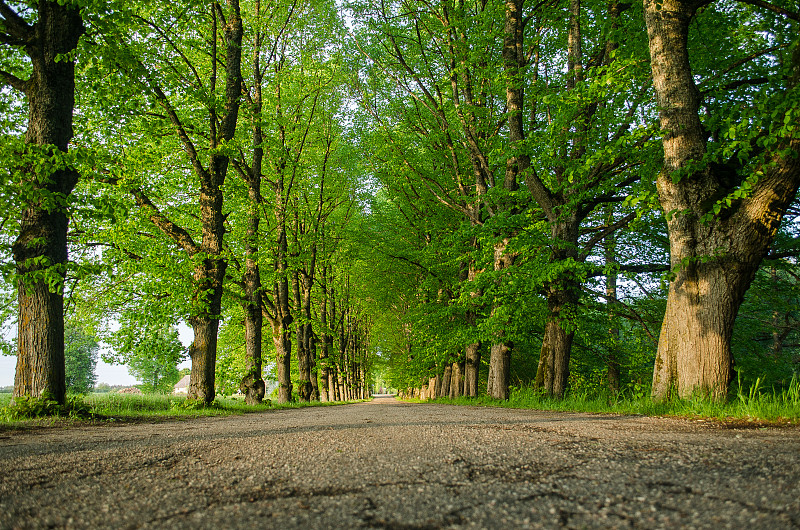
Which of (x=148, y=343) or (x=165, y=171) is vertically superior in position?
(x=165, y=171)

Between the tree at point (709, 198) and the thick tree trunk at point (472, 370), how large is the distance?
Result: 9.80m

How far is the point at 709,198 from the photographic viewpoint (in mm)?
6211

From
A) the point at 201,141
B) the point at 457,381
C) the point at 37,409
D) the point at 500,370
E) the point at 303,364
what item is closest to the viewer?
the point at 37,409

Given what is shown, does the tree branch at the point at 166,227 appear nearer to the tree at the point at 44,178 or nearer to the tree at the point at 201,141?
the tree at the point at 201,141

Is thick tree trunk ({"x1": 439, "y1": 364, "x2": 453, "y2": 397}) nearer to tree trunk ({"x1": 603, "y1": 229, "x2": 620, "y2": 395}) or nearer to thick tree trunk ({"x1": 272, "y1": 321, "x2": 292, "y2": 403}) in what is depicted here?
thick tree trunk ({"x1": 272, "y1": 321, "x2": 292, "y2": 403})

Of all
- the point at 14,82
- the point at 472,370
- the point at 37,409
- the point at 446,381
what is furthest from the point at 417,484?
the point at 446,381

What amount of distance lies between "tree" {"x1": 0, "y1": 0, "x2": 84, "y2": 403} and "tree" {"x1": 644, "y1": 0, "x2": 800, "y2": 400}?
890 centimetres

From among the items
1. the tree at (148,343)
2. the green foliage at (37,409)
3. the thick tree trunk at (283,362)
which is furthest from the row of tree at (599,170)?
the green foliage at (37,409)

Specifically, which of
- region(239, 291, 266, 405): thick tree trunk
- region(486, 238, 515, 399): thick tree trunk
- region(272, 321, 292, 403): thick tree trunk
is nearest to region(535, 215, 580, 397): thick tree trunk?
region(486, 238, 515, 399): thick tree trunk

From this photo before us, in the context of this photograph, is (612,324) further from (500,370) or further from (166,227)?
(166,227)

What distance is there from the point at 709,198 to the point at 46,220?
9.88m

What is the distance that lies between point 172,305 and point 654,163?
11.1 metres

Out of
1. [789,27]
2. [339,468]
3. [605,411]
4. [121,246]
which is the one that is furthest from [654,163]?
[121,246]

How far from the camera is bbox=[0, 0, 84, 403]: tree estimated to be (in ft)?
20.4
